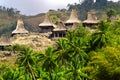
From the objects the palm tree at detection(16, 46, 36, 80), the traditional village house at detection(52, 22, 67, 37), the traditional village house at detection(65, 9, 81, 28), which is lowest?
the palm tree at detection(16, 46, 36, 80)

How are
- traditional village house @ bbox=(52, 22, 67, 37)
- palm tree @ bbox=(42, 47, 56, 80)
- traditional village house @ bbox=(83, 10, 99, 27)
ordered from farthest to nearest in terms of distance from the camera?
traditional village house @ bbox=(83, 10, 99, 27) → traditional village house @ bbox=(52, 22, 67, 37) → palm tree @ bbox=(42, 47, 56, 80)

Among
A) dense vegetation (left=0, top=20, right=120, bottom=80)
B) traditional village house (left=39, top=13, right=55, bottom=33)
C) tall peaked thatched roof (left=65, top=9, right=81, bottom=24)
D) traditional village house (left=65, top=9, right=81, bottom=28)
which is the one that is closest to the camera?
dense vegetation (left=0, top=20, right=120, bottom=80)

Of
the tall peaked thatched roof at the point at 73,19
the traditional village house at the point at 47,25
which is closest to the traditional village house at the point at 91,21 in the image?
the tall peaked thatched roof at the point at 73,19

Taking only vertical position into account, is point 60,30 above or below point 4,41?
above

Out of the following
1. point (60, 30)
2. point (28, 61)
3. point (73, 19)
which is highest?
point (73, 19)

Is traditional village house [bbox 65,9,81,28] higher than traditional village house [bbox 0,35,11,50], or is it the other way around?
traditional village house [bbox 65,9,81,28]

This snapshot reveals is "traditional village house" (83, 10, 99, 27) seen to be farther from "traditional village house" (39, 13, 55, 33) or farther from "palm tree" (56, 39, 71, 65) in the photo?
"palm tree" (56, 39, 71, 65)

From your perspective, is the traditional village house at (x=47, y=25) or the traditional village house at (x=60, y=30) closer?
the traditional village house at (x=60, y=30)

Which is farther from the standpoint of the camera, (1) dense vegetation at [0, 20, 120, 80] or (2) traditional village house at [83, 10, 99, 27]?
(2) traditional village house at [83, 10, 99, 27]

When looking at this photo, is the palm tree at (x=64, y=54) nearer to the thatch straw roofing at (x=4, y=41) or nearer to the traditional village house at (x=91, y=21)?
the thatch straw roofing at (x=4, y=41)

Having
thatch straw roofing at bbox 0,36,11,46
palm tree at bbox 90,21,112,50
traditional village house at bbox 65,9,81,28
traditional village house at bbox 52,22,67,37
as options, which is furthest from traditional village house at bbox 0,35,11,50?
palm tree at bbox 90,21,112,50

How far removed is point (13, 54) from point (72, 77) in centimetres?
2841

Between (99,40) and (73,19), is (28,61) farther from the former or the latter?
(73,19)

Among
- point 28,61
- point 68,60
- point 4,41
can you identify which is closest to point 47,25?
point 4,41
